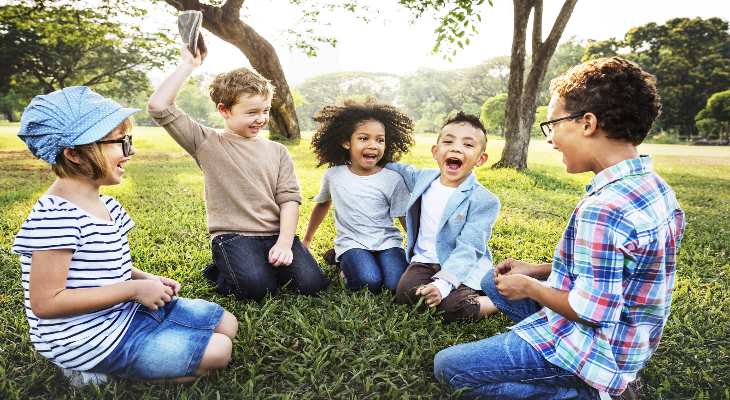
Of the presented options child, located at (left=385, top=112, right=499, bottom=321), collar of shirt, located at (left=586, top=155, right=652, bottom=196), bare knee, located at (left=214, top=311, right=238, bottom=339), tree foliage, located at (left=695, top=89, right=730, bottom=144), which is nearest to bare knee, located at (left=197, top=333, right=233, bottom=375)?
bare knee, located at (left=214, top=311, right=238, bottom=339)

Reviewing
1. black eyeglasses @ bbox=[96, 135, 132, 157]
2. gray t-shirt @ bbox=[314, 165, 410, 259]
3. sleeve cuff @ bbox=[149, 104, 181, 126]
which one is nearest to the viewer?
black eyeglasses @ bbox=[96, 135, 132, 157]

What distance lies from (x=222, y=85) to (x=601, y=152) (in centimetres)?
224

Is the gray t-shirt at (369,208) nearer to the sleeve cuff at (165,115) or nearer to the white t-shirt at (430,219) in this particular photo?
the white t-shirt at (430,219)

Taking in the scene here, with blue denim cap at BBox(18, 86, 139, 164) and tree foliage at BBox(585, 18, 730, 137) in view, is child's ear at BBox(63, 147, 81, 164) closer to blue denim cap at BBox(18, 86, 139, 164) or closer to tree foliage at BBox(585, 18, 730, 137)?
blue denim cap at BBox(18, 86, 139, 164)

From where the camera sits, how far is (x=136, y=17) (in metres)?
15.6

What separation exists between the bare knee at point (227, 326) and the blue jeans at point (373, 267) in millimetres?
942

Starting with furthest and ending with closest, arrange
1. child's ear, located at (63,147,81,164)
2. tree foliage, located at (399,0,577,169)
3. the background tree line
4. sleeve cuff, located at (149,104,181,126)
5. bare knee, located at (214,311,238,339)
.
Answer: the background tree line
tree foliage, located at (399,0,577,169)
sleeve cuff, located at (149,104,181,126)
bare knee, located at (214,311,238,339)
child's ear, located at (63,147,81,164)

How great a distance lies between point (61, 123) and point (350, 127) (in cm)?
212

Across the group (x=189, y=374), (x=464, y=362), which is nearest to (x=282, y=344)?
(x=189, y=374)

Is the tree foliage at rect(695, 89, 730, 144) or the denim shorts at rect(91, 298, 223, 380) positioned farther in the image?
the tree foliage at rect(695, 89, 730, 144)

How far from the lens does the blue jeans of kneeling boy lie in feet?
6.15

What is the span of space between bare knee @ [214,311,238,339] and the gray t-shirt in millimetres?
1164

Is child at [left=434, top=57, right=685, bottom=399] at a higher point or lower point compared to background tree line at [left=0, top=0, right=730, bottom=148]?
lower

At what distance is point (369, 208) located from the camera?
346 cm
